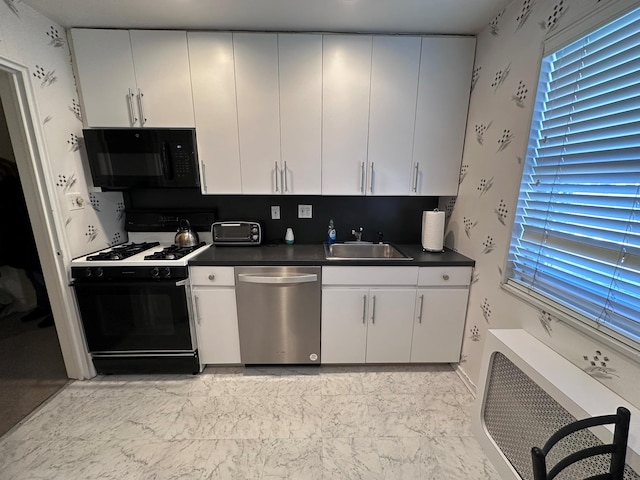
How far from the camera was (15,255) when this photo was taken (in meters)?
2.59

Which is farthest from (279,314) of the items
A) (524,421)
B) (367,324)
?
(524,421)

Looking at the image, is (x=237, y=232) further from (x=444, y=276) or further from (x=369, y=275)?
(x=444, y=276)

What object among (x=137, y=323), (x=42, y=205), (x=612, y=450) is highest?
(x=42, y=205)

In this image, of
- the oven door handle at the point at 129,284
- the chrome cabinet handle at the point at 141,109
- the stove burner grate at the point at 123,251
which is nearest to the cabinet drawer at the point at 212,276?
the oven door handle at the point at 129,284

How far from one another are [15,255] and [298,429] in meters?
3.23

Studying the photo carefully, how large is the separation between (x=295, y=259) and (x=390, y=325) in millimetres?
873

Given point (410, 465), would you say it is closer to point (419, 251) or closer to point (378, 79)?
point (419, 251)

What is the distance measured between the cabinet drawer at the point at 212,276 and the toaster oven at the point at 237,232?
40 cm

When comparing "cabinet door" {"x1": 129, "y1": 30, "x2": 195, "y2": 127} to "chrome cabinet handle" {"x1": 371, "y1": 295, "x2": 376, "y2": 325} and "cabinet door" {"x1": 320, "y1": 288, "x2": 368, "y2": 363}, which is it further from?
"chrome cabinet handle" {"x1": 371, "y1": 295, "x2": 376, "y2": 325}

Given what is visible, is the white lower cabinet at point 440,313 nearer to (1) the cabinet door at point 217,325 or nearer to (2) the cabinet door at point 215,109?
(1) the cabinet door at point 217,325

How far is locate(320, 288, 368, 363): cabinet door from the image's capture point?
6.23 feet

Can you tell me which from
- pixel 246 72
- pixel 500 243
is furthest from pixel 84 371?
pixel 500 243

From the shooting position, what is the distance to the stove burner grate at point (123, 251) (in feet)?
6.00

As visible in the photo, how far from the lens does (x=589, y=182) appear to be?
1.08 meters
